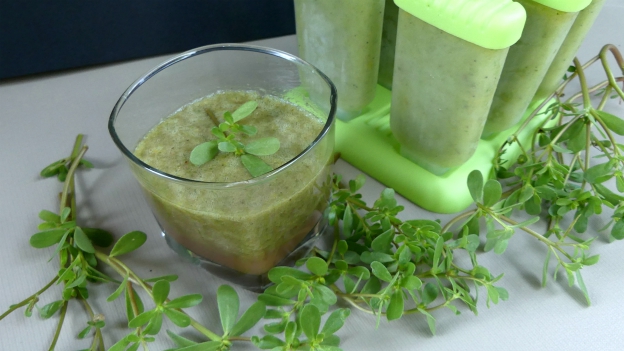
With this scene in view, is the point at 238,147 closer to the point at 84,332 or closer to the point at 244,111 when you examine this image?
the point at 244,111

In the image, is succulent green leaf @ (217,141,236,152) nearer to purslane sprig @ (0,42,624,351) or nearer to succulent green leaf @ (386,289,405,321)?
purslane sprig @ (0,42,624,351)

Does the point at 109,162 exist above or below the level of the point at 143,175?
below

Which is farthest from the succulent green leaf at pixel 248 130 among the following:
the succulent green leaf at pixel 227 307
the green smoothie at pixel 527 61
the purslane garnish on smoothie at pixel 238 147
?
the green smoothie at pixel 527 61

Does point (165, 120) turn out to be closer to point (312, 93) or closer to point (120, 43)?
point (312, 93)

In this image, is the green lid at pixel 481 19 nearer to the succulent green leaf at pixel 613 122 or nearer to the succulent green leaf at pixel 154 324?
the succulent green leaf at pixel 613 122

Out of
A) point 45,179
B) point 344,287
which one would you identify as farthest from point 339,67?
point 45,179

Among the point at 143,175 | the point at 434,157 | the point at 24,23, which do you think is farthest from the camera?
the point at 24,23
